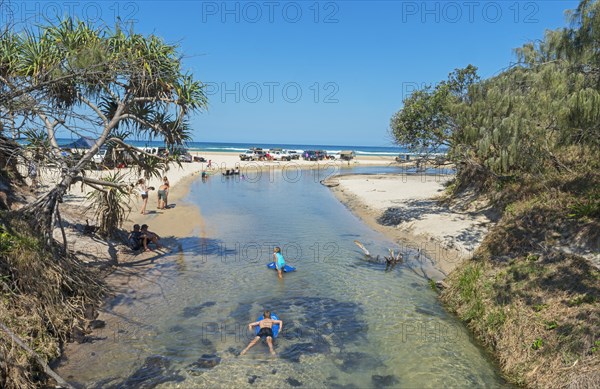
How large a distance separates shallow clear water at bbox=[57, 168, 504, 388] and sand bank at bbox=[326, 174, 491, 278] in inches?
61.0

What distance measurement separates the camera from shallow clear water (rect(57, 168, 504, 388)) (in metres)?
9.03

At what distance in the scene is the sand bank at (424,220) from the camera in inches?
715

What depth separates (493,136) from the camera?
13703 millimetres

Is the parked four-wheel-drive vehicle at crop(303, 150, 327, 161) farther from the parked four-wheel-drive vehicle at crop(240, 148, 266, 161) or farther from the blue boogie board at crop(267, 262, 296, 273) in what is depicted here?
the blue boogie board at crop(267, 262, 296, 273)

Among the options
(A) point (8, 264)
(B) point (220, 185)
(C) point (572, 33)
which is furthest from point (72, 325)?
(B) point (220, 185)

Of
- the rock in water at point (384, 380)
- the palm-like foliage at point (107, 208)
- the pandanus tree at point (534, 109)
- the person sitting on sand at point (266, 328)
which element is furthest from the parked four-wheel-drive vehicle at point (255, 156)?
the rock in water at point (384, 380)

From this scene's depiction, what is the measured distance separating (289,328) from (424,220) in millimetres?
14197

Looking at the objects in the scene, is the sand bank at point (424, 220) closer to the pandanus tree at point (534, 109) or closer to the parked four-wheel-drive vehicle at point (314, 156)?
the pandanus tree at point (534, 109)

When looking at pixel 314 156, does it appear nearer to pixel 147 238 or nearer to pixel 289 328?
pixel 147 238

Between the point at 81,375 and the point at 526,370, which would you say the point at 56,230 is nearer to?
the point at 81,375

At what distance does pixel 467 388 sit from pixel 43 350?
363 inches

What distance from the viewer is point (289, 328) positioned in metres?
11.5

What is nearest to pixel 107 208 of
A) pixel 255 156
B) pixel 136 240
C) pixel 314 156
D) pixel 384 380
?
pixel 136 240

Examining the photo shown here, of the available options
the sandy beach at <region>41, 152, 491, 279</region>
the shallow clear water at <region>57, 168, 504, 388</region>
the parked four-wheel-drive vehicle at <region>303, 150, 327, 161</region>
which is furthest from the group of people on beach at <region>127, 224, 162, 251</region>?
the parked four-wheel-drive vehicle at <region>303, 150, 327, 161</region>
